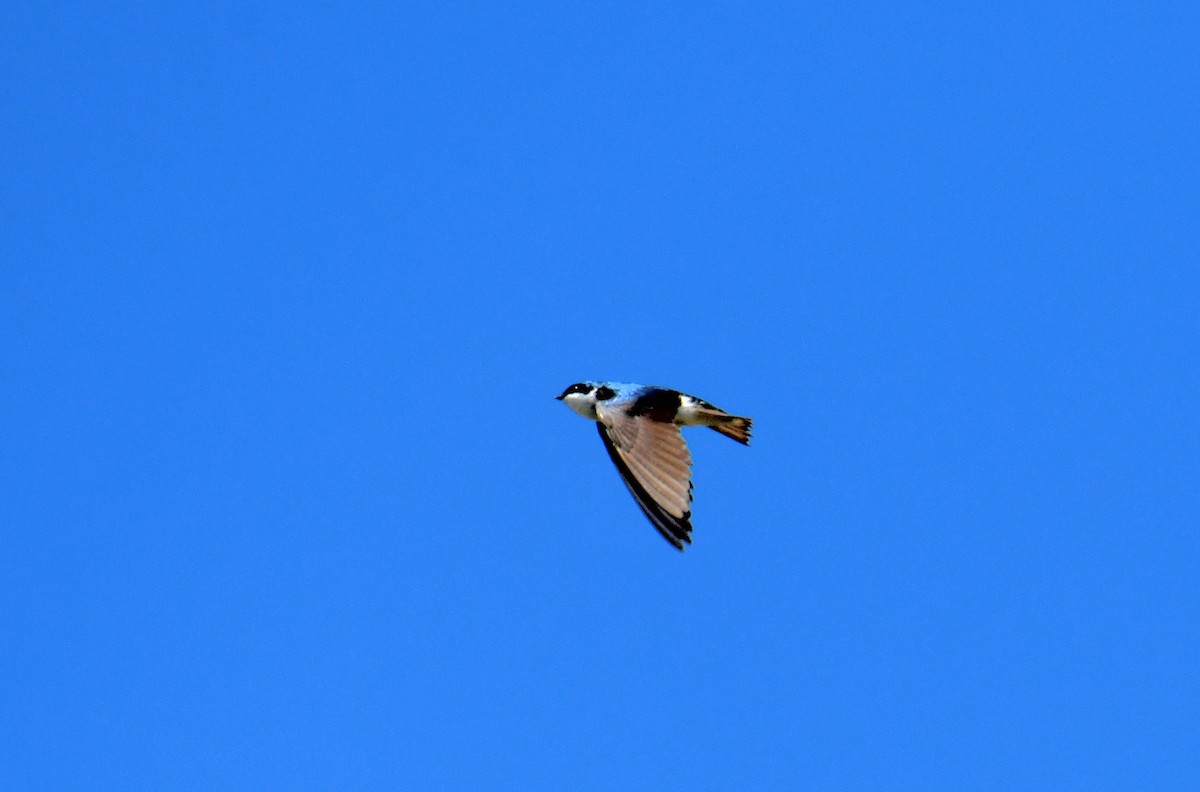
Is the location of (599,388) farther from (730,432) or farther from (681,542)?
(681,542)

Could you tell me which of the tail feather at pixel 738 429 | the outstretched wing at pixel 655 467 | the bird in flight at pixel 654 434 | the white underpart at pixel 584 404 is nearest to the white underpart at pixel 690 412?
the bird in flight at pixel 654 434

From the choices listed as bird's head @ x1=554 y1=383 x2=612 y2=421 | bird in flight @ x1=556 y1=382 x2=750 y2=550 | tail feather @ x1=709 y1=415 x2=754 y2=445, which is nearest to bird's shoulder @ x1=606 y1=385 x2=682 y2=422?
bird in flight @ x1=556 y1=382 x2=750 y2=550

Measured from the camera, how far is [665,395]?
47.6 ft

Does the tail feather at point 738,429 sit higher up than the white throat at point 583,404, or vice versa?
the white throat at point 583,404

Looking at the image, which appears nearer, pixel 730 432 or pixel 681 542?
pixel 681 542

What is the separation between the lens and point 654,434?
44.5 ft

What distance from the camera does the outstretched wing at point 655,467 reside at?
1262cm

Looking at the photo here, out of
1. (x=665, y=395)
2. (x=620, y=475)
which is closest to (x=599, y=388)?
(x=665, y=395)

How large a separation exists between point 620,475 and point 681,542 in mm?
928

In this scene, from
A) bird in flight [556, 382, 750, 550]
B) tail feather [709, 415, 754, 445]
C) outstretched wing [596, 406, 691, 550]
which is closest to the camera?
outstretched wing [596, 406, 691, 550]

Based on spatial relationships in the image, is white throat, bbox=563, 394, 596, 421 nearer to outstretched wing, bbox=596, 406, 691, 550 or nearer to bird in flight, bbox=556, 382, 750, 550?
bird in flight, bbox=556, 382, 750, 550

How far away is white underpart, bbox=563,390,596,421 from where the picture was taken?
49.2ft

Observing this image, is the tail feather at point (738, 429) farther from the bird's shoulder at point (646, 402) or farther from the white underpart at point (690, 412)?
the bird's shoulder at point (646, 402)

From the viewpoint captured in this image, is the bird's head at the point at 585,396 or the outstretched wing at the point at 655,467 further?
the bird's head at the point at 585,396
